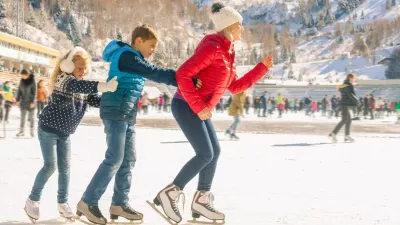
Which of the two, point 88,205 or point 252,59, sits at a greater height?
point 252,59

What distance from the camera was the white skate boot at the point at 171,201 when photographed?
9.32ft

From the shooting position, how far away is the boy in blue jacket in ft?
8.95

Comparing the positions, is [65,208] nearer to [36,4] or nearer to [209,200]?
[209,200]

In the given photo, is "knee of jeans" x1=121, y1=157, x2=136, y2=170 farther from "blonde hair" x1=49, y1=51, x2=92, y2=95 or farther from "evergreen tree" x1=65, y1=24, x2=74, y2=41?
"evergreen tree" x1=65, y1=24, x2=74, y2=41

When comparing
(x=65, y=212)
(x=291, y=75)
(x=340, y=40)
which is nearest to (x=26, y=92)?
(x=65, y=212)

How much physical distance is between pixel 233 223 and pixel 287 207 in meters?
0.55

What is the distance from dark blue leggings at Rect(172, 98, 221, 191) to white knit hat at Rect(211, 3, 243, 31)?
18.7 inches

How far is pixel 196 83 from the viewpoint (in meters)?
2.84

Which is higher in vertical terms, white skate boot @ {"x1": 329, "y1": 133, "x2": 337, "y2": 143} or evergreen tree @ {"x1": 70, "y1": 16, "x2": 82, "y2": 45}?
evergreen tree @ {"x1": 70, "y1": 16, "x2": 82, "y2": 45}

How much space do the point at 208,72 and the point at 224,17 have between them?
344 mm

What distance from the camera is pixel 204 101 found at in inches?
113

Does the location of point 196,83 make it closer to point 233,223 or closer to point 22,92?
point 233,223

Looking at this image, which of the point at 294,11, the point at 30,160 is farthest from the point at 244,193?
the point at 294,11

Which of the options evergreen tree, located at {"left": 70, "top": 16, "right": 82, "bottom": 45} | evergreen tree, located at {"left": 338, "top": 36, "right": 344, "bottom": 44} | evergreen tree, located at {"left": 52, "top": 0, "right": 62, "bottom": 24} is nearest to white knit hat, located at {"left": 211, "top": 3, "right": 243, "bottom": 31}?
evergreen tree, located at {"left": 70, "top": 16, "right": 82, "bottom": 45}
